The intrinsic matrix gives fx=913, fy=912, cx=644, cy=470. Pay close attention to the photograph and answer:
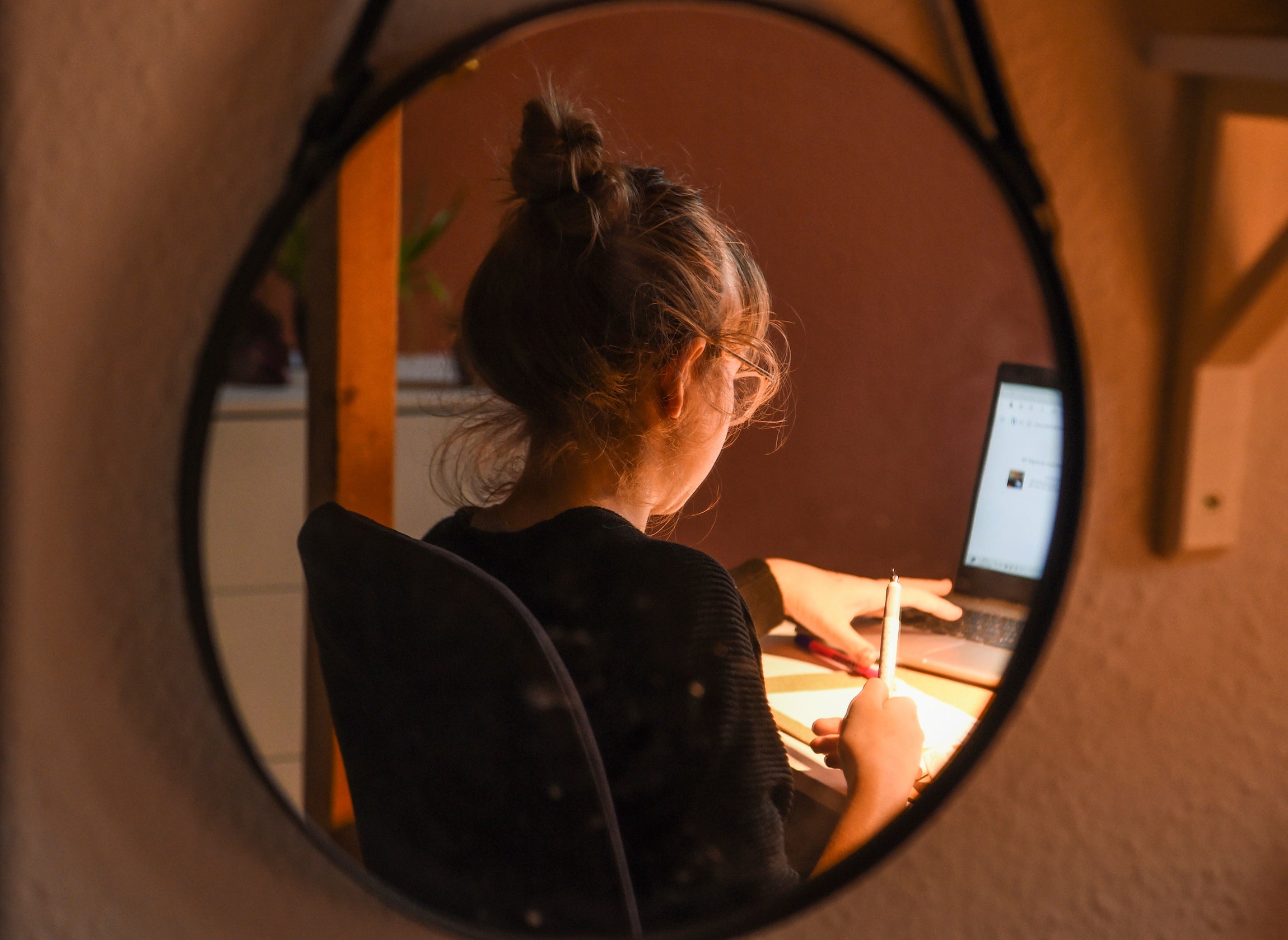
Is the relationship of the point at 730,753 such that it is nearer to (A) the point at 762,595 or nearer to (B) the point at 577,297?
(A) the point at 762,595

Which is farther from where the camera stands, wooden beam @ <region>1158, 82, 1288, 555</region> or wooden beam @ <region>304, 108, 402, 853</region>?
wooden beam @ <region>1158, 82, 1288, 555</region>

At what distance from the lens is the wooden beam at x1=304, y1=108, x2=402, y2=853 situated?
46cm

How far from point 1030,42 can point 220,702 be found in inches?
23.8

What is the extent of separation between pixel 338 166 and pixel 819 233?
0.25m

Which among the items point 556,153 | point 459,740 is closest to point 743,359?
point 556,153

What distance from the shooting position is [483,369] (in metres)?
0.46

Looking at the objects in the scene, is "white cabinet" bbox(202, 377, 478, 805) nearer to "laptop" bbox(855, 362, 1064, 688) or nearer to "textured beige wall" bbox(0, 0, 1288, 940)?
"textured beige wall" bbox(0, 0, 1288, 940)

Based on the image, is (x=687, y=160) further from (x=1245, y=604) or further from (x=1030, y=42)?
(x=1245, y=604)

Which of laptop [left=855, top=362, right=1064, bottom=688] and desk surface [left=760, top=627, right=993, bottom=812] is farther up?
laptop [left=855, top=362, right=1064, bottom=688]

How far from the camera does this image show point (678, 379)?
482mm

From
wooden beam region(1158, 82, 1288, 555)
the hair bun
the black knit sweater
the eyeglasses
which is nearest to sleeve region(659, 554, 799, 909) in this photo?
the black knit sweater

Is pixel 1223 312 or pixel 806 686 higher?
pixel 1223 312

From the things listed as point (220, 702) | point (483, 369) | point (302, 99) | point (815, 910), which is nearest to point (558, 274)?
point (483, 369)

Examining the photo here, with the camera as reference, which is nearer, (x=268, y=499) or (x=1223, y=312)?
(x=268, y=499)
